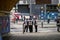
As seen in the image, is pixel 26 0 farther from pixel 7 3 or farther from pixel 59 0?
pixel 7 3

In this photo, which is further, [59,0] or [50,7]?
[50,7]

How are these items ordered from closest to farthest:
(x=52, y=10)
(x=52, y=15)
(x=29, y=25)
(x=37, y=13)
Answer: (x=29, y=25) < (x=52, y=15) < (x=37, y=13) < (x=52, y=10)

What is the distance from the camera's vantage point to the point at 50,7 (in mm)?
72188

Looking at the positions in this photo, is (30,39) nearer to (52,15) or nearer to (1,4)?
(1,4)

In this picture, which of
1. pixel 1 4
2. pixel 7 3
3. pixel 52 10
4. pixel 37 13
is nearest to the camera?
pixel 1 4

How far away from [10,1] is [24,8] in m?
48.8

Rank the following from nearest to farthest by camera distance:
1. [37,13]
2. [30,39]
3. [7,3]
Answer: [30,39] → [7,3] → [37,13]

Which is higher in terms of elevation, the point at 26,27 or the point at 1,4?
the point at 1,4

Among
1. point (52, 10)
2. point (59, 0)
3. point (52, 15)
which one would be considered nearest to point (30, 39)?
point (52, 15)

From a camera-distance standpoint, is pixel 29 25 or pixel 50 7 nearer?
pixel 29 25

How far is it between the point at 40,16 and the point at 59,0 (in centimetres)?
720

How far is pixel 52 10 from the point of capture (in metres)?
71.2

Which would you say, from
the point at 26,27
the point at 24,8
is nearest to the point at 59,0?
the point at 24,8

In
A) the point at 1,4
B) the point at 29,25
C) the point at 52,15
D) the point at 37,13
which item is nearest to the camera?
the point at 1,4
